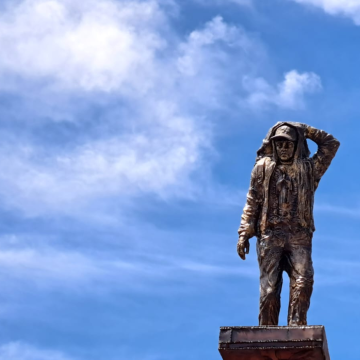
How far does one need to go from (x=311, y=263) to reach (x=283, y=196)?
54.4 inches

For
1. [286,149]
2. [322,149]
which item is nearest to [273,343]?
[286,149]

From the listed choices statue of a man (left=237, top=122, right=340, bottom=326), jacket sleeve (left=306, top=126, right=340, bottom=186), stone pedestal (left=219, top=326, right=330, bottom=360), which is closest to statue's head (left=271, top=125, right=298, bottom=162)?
statue of a man (left=237, top=122, right=340, bottom=326)

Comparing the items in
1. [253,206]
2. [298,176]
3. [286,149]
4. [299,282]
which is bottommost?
[299,282]

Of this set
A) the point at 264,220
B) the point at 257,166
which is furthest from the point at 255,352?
the point at 257,166

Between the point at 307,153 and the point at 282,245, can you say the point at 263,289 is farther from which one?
the point at 307,153

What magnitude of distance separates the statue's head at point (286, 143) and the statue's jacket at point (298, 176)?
0.29 ft

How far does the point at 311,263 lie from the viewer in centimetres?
1623

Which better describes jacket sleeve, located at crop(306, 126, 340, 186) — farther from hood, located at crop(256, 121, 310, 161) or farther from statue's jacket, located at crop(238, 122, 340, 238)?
hood, located at crop(256, 121, 310, 161)

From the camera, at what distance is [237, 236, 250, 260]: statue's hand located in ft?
54.8

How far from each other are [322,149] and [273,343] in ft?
14.2

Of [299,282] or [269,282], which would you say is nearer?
[299,282]

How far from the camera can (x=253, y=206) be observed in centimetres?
1698

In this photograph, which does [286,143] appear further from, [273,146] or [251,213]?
[251,213]

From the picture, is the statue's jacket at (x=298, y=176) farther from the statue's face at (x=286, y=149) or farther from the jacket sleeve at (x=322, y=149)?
the statue's face at (x=286, y=149)
